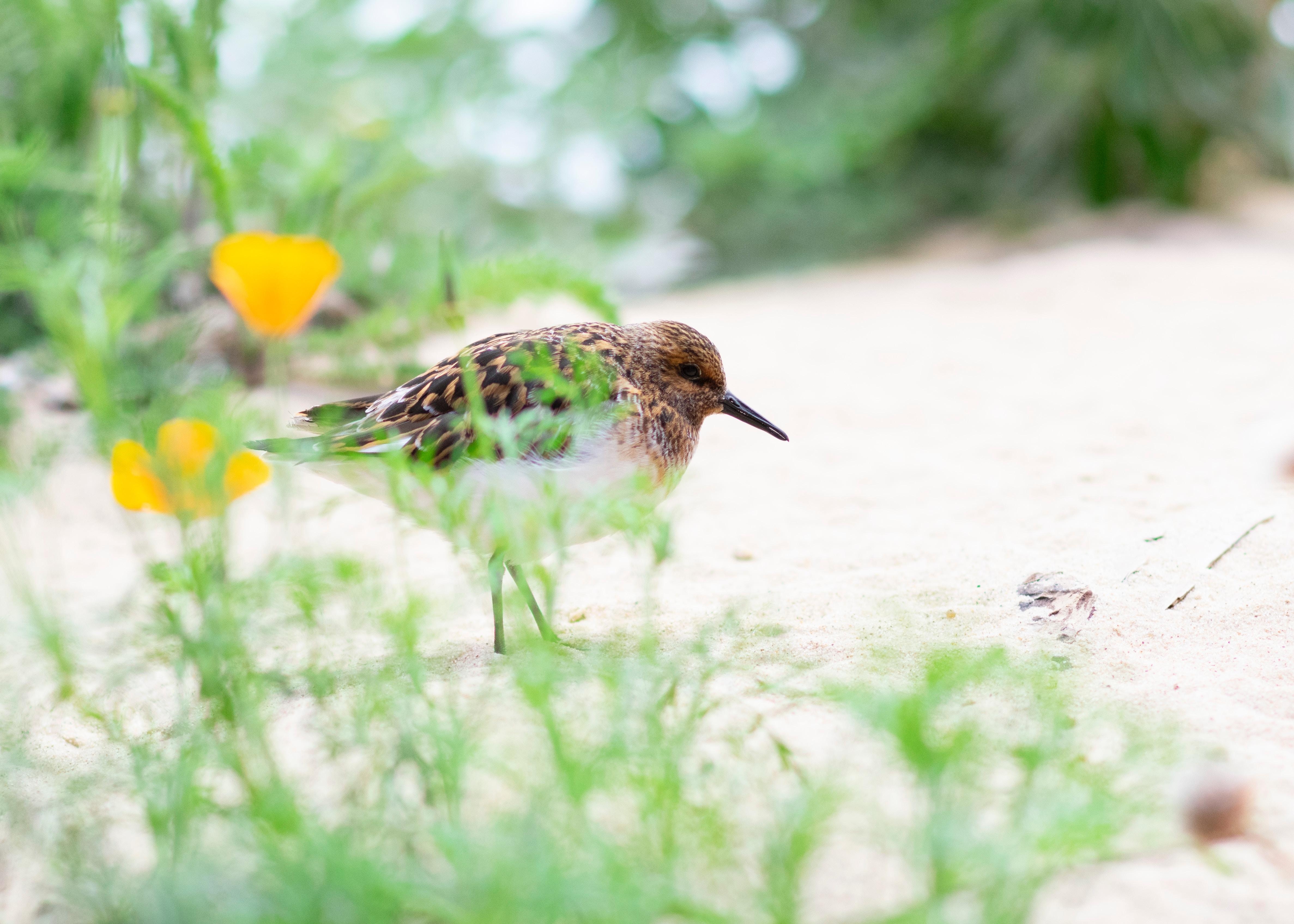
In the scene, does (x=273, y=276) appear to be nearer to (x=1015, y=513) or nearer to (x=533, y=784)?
(x=533, y=784)

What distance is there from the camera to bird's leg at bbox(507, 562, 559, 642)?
101 inches

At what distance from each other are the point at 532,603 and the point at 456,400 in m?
0.55

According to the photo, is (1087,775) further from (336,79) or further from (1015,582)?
(336,79)

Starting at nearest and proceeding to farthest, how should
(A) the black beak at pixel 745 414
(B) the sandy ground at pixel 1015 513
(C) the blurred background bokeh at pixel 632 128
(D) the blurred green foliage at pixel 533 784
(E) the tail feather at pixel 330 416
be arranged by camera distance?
(D) the blurred green foliage at pixel 533 784
(B) the sandy ground at pixel 1015 513
(E) the tail feather at pixel 330 416
(A) the black beak at pixel 745 414
(C) the blurred background bokeh at pixel 632 128

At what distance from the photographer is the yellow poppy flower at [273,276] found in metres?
2.33

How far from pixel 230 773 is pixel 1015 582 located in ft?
6.65

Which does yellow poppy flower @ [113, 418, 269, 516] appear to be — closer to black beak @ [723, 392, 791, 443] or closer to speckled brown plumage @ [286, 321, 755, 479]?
speckled brown plumage @ [286, 321, 755, 479]

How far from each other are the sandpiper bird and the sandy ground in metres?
0.21

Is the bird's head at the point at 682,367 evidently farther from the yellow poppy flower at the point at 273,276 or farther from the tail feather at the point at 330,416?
the yellow poppy flower at the point at 273,276

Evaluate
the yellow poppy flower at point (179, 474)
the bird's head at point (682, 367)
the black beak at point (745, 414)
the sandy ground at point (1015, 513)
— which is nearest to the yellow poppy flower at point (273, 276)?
the yellow poppy flower at point (179, 474)

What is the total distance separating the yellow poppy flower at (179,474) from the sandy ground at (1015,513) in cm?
23

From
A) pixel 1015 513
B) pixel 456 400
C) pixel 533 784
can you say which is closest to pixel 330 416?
pixel 456 400

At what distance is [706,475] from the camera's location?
424cm

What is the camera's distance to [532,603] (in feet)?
8.73
